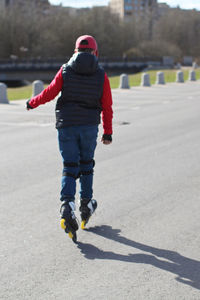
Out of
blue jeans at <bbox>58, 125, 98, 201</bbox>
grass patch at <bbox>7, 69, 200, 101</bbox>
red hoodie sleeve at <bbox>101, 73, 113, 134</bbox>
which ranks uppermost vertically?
red hoodie sleeve at <bbox>101, 73, 113, 134</bbox>

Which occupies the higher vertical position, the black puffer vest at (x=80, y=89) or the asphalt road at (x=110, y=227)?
the black puffer vest at (x=80, y=89)

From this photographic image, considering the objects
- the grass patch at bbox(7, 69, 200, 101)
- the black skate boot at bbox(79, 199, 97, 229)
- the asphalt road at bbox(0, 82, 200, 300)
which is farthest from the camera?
the grass patch at bbox(7, 69, 200, 101)

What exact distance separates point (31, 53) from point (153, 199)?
91047mm

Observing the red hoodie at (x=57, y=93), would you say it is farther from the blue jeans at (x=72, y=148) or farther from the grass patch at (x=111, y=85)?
the grass patch at (x=111, y=85)

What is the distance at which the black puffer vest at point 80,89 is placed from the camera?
477 cm

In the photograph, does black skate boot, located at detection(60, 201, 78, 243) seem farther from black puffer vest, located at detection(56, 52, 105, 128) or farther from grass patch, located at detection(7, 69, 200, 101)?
grass patch, located at detection(7, 69, 200, 101)

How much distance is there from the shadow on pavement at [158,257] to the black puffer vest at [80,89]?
103 cm

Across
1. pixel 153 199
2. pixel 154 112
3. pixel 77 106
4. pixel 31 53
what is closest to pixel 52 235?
pixel 77 106

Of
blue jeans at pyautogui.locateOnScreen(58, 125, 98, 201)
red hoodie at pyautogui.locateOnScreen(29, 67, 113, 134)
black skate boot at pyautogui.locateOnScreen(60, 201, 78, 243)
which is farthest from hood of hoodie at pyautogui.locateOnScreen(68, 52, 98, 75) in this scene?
black skate boot at pyautogui.locateOnScreen(60, 201, 78, 243)

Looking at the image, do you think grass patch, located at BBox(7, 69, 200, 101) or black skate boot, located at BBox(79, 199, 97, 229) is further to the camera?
grass patch, located at BBox(7, 69, 200, 101)

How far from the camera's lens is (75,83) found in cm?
481

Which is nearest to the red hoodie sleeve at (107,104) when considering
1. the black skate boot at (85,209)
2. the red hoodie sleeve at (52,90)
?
the red hoodie sleeve at (52,90)

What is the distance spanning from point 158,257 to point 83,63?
1.66 m

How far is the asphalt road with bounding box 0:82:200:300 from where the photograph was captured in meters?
3.79
